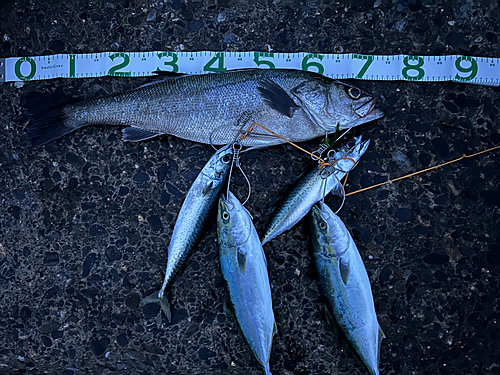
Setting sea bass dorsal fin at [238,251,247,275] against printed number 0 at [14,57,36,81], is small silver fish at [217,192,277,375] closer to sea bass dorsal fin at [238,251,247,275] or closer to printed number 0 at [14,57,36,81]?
sea bass dorsal fin at [238,251,247,275]

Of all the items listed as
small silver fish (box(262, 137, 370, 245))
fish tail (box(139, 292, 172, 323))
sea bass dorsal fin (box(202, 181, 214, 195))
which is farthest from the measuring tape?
fish tail (box(139, 292, 172, 323))

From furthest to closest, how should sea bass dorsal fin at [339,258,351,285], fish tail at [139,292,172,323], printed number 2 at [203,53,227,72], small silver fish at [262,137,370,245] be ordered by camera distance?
printed number 2 at [203,53,227,72] → fish tail at [139,292,172,323] → small silver fish at [262,137,370,245] → sea bass dorsal fin at [339,258,351,285]

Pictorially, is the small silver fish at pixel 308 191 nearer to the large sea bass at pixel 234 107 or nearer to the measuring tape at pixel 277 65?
the large sea bass at pixel 234 107

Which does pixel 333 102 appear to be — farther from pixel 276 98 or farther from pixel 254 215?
pixel 254 215

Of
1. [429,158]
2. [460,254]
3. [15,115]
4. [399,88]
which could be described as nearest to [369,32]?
[399,88]

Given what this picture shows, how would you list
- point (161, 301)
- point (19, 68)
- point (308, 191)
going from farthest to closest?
point (19, 68), point (161, 301), point (308, 191)

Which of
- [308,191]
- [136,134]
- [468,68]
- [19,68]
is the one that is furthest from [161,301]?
[468,68]
